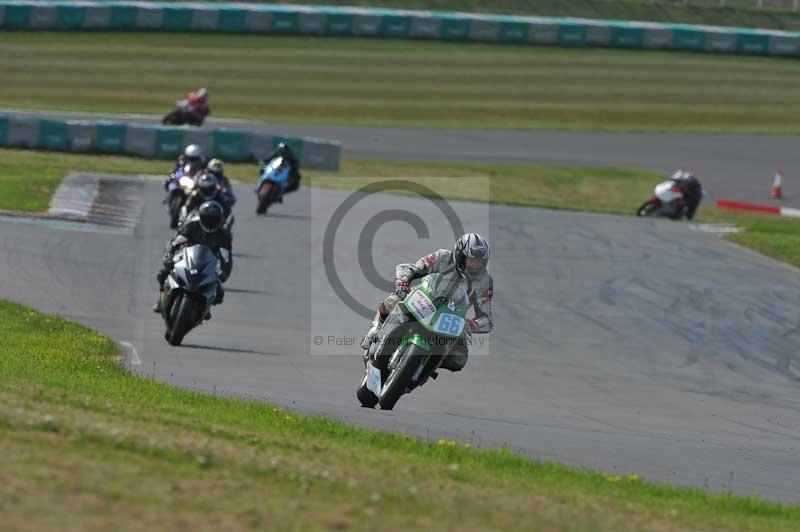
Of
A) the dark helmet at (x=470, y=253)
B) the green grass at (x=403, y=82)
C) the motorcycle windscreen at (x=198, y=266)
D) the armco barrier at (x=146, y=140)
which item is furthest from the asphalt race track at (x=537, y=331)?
the green grass at (x=403, y=82)

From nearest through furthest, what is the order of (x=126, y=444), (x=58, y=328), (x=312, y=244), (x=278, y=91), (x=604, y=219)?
(x=126, y=444)
(x=58, y=328)
(x=312, y=244)
(x=604, y=219)
(x=278, y=91)

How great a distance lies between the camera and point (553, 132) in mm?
45000

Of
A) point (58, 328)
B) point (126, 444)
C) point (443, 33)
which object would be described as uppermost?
point (443, 33)

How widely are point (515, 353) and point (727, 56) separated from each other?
42803 mm

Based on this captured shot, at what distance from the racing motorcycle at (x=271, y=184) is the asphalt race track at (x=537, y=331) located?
0.39 m

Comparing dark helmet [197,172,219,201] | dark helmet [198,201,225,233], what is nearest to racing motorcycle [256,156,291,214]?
dark helmet [197,172,219,201]

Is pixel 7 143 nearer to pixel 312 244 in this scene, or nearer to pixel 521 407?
pixel 312 244

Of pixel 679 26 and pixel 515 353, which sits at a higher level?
pixel 679 26

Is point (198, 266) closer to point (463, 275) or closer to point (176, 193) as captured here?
point (463, 275)

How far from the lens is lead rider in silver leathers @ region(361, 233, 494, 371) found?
11.5m

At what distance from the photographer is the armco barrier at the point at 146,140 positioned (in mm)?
35656

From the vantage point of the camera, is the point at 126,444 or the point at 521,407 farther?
the point at 521,407

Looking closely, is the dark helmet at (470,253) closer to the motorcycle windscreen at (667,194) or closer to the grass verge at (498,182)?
the grass verge at (498,182)

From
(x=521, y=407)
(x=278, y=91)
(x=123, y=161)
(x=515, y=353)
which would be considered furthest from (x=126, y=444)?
(x=278, y=91)
